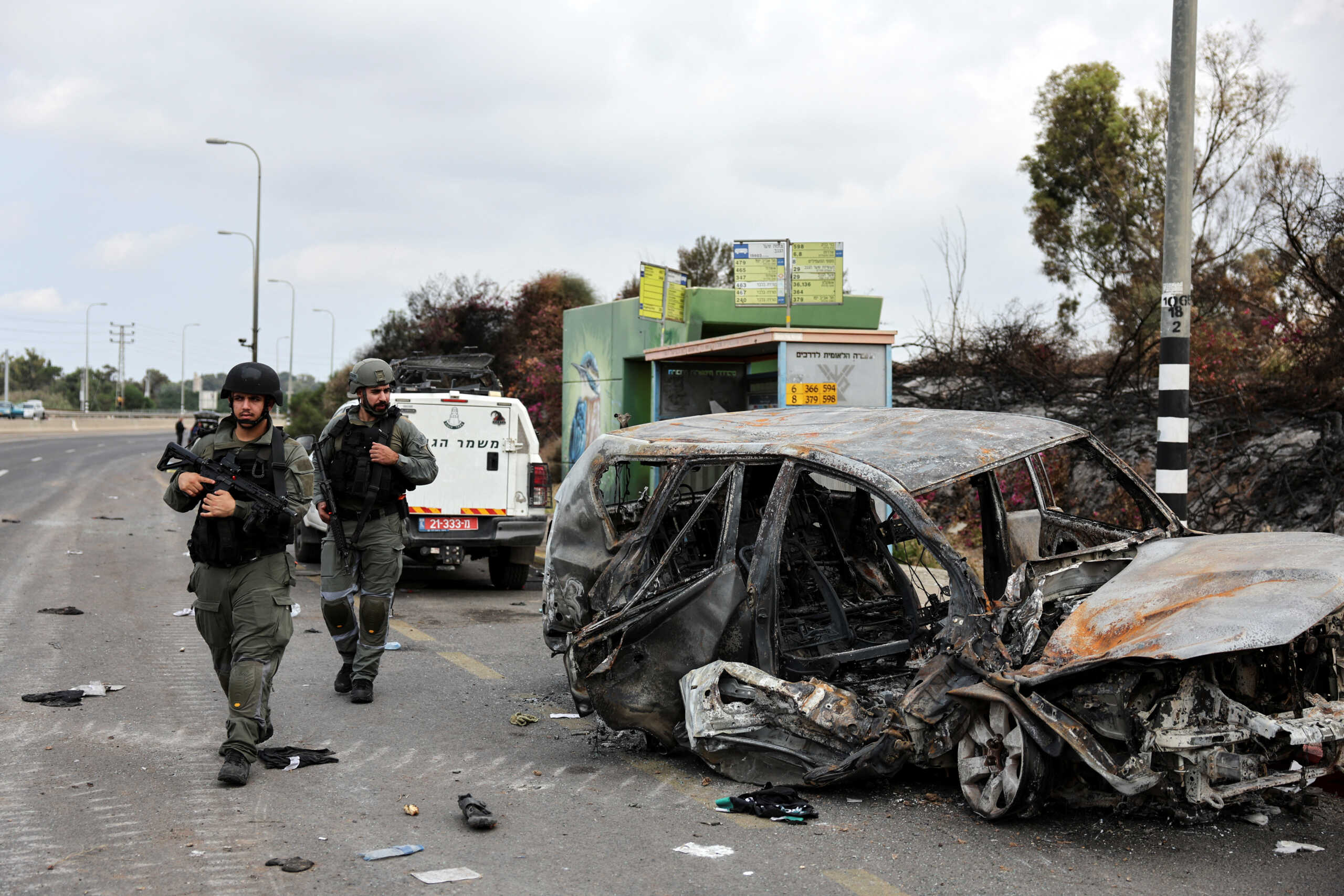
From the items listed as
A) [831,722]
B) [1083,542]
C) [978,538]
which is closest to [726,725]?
[831,722]

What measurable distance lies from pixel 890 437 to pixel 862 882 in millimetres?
2081

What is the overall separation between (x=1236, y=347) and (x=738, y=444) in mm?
10767

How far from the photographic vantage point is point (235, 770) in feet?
15.3

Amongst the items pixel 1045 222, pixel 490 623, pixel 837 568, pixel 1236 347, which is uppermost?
pixel 1045 222

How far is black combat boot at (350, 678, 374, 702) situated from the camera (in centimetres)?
614

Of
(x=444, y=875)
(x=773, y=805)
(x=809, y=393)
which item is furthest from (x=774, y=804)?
(x=809, y=393)

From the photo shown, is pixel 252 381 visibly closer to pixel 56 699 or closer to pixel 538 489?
pixel 56 699

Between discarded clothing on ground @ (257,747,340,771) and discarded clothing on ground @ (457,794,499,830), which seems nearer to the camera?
discarded clothing on ground @ (457,794,499,830)

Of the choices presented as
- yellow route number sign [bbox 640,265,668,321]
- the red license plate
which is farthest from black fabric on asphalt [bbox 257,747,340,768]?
yellow route number sign [bbox 640,265,668,321]

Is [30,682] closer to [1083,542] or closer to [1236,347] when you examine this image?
[1083,542]

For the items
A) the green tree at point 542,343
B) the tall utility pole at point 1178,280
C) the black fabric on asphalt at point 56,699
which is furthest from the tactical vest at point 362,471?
the green tree at point 542,343

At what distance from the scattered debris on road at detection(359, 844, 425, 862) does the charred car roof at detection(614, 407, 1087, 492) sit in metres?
2.20

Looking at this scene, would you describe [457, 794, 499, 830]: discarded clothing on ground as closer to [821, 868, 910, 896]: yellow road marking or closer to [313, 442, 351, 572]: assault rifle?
[821, 868, 910, 896]: yellow road marking

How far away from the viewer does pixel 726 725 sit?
4.51 metres
